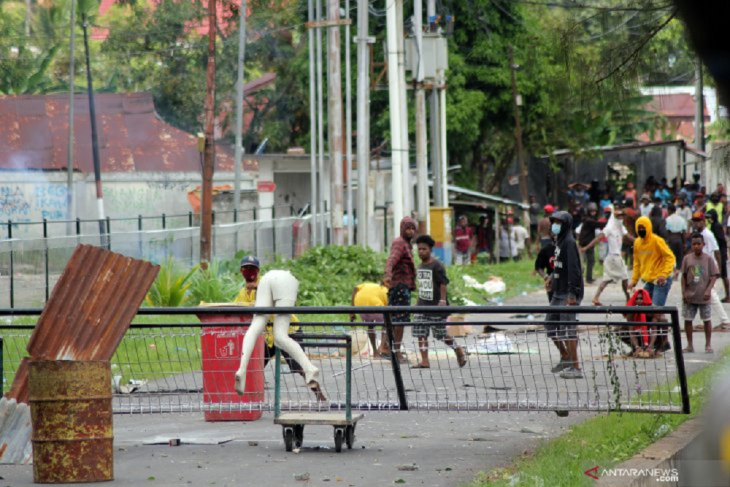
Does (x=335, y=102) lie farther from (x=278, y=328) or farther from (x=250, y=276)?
(x=278, y=328)

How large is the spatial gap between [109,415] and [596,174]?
160 feet

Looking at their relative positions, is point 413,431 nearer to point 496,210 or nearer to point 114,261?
point 114,261

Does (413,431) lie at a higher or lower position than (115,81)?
lower

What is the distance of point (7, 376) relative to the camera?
34.3ft

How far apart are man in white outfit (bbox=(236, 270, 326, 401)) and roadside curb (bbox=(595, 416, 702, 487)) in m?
2.57

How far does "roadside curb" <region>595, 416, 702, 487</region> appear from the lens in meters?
7.74

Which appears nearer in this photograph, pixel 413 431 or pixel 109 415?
pixel 109 415

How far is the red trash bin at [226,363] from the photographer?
402 inches

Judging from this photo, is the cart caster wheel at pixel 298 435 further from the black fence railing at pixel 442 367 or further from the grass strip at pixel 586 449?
the grass strip at pixel 586 449

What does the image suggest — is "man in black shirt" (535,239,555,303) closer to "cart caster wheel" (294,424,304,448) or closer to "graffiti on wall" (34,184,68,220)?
"cart caster wheel" (294,424,304,448)

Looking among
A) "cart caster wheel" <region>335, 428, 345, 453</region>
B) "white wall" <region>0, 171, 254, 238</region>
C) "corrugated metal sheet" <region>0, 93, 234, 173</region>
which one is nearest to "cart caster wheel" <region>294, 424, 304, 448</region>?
"cart caster wheel" <region>335, 428, 345, 453</region>

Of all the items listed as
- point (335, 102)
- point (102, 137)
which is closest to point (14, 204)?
point (102, 137)

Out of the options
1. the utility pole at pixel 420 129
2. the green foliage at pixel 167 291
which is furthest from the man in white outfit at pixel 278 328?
the utility pole at pixel 420 129

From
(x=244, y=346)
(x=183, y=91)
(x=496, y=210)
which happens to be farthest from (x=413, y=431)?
(x=183, y=91)
